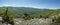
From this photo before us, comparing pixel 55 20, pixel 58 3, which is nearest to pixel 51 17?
pixel 55 20

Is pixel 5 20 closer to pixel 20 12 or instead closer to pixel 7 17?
pixel 7 17

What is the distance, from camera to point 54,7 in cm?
328

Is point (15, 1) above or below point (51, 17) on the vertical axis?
above

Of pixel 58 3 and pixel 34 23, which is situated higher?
pixel 58 3

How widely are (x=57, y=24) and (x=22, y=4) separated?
71 cm

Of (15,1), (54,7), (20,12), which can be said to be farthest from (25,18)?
(54,7)

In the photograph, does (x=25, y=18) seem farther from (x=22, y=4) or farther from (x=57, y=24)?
(x=57, y=24)

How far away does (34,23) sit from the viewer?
128 inches

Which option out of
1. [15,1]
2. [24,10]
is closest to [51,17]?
[24,10]

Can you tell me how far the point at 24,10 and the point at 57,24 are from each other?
0.63m

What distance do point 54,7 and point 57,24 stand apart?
309 millimetres

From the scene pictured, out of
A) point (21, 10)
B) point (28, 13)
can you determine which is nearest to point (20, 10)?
point (21, 10)

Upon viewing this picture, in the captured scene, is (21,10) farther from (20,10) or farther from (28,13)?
(28,13)

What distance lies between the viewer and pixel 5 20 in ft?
10.5
